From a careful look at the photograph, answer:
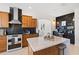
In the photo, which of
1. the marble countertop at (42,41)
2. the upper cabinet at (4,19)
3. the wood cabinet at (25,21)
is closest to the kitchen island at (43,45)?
the marble countertop at (42,41)

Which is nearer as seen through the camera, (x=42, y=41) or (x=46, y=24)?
(x=46, y=24)

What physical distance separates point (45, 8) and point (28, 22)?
1.53 feet

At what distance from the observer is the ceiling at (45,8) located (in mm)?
1802

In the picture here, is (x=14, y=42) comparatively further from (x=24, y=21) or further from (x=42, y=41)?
(x=42, y=41)

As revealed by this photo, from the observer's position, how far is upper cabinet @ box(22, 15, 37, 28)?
2.03 metres

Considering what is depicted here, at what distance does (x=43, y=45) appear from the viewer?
199 centimetres

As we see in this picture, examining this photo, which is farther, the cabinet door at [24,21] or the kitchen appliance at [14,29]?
the kitchen appliance at [14,29]

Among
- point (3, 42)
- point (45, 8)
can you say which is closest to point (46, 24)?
point (45, 8)

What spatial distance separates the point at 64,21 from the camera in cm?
198

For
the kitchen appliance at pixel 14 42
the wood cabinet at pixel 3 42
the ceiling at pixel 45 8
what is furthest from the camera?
the wood cabinet at pixel 3 42

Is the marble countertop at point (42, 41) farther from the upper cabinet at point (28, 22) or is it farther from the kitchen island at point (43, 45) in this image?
the upper cabinet at point (28, 22)

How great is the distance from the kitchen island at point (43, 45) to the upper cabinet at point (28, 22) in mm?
291

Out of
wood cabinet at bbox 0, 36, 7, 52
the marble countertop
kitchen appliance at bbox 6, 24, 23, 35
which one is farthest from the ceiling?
wood cabinet at bbox 0, 36, 7, 52
